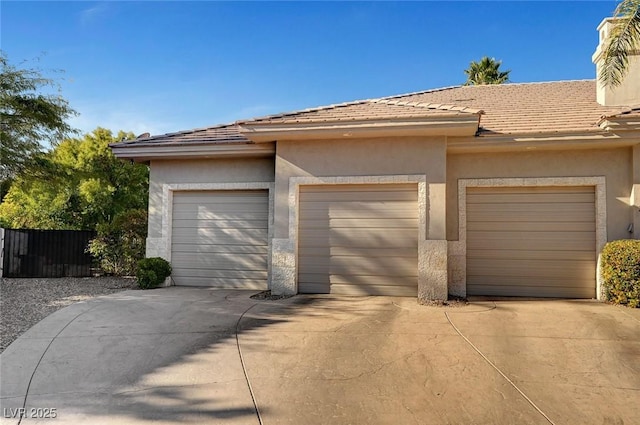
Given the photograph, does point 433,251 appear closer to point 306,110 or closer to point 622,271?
point 622,271

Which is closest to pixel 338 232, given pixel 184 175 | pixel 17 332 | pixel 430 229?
pixel 430 229

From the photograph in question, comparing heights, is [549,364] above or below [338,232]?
below

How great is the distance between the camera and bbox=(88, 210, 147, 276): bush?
12008 millimetres

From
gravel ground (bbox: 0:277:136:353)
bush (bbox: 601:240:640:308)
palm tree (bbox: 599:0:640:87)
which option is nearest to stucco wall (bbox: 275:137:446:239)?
bush (bbox: 601:240:640:308)

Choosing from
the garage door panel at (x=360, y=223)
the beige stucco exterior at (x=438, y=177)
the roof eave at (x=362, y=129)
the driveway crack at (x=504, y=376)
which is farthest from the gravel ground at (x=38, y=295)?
the driveway crack at (x=504, y=376)

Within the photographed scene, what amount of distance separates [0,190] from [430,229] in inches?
553

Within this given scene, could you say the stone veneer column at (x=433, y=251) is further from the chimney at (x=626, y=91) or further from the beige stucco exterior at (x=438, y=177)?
the chimney at (x=626, y=91)

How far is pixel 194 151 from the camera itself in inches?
401

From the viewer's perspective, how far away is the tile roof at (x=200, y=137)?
32.9ft

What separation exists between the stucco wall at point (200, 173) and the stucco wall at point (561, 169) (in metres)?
4.55

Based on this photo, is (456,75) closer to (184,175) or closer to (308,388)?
(184,175)

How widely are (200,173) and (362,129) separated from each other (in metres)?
4.69

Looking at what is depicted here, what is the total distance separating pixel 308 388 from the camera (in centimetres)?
429

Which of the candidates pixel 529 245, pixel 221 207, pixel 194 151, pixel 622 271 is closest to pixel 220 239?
pixel 221 207
